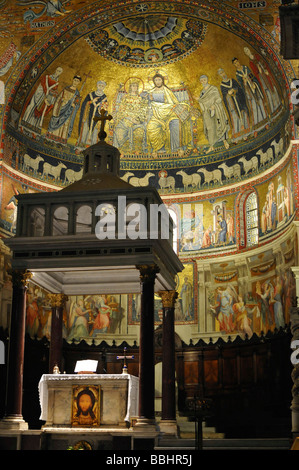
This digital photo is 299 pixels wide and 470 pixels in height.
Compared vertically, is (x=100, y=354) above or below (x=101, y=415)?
above

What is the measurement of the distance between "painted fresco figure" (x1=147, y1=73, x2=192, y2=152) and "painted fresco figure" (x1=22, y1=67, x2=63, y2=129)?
400 cm

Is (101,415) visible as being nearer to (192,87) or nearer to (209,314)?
(209,314)

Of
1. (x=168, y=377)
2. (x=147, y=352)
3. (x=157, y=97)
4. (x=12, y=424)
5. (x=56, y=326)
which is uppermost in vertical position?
(x=157, y=97)

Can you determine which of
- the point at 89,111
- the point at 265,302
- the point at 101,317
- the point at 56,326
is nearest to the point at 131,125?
the point at 89,111

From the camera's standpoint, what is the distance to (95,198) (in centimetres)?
1752

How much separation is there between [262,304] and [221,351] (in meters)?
2.34

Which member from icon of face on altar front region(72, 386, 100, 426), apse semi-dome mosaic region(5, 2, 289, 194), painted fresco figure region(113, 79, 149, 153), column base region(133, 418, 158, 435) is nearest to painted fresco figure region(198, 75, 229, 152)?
apse semi-dome mosaic region(5, 2, 289, 194)

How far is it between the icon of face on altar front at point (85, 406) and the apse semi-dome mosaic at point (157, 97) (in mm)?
11294

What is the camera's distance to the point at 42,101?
26.7 m

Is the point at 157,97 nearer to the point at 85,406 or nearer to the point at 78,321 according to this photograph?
the point at 78,321

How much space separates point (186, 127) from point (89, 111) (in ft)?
13.2

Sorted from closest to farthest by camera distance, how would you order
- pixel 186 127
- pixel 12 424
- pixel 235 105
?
pixel 12 424 < pixel 235 105 < pixel 186 127
